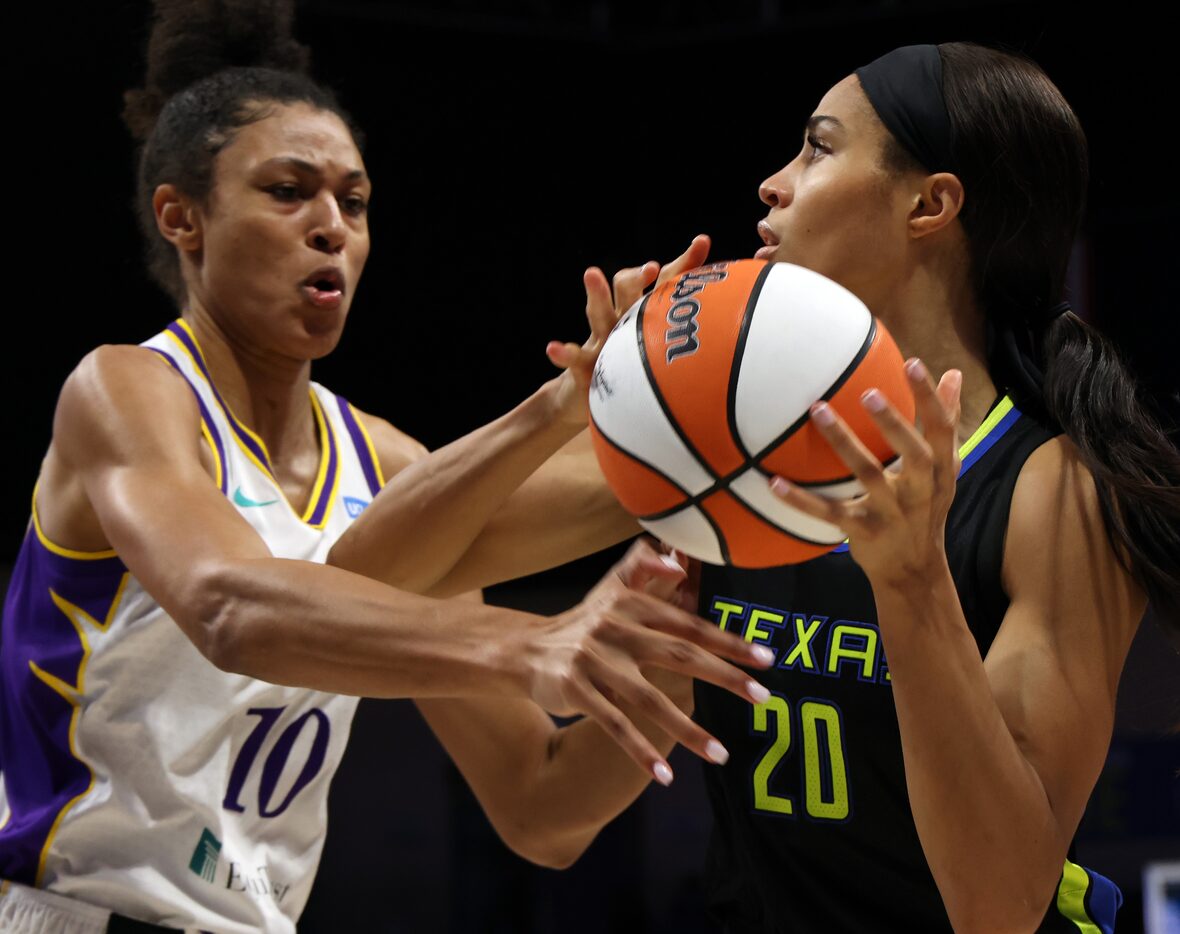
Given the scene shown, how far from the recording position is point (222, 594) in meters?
2.02

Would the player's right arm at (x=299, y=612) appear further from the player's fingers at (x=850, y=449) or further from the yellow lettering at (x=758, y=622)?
the yellow lettering at (x=758, y=622)

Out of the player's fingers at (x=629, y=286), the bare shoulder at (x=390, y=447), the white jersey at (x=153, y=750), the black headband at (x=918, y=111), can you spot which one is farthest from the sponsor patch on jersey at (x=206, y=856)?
the black headband at (x=918, y=111)

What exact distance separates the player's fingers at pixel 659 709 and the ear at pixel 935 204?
95 centimetres

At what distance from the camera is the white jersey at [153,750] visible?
8.78ft

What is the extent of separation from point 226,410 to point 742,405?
1.47 meters

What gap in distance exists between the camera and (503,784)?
3027mm

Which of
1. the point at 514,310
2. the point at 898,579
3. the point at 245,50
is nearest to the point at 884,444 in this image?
the point at 898,579

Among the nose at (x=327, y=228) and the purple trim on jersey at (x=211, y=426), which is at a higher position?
the nose at (x=327, y=228)

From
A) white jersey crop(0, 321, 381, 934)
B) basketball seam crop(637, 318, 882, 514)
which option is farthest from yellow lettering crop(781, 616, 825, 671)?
white jersey crop(0, 321, 381, 934)

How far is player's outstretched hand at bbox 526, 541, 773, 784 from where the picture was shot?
5.27 ft

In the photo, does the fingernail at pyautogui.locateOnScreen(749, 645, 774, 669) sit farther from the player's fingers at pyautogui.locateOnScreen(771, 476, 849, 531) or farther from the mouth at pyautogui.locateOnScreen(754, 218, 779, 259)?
the mouth at pyautogui.locateOnScreen(754, 218, 779, 259)

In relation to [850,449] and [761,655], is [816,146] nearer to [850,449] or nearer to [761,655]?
[850,449]

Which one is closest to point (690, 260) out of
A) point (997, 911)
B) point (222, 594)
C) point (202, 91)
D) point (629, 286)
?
point (629, 286)

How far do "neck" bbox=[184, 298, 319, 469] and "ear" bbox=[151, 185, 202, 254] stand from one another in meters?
0.13
